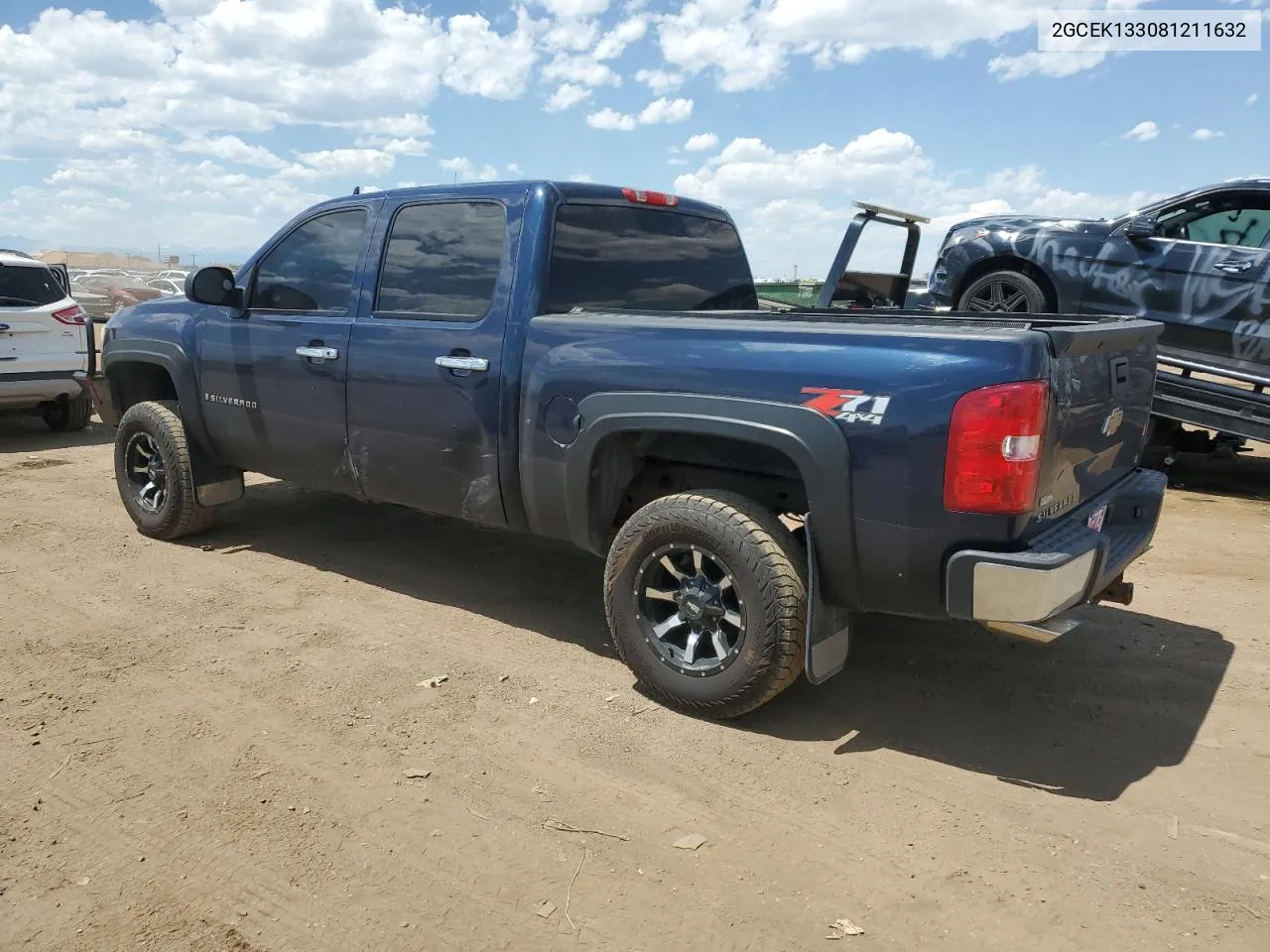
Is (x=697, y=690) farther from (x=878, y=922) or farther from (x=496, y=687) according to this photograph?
(x=878, y=922)

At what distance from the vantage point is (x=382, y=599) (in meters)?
5.04

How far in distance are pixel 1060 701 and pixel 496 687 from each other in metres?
2.21

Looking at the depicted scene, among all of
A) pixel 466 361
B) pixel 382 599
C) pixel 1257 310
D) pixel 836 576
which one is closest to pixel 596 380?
pixel 466 361

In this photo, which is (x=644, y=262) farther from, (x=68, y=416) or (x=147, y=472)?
(x=68, y=416)

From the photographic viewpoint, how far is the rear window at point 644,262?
430 centimetres

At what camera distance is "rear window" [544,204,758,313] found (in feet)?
14.1

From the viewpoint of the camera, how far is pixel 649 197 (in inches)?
186

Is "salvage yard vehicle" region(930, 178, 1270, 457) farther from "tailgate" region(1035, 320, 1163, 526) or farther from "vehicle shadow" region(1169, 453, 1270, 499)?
"tailgate" region(1035, 320, 1163, 526)

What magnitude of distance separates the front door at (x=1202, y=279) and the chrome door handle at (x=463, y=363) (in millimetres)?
5541

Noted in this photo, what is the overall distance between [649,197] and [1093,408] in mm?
2250

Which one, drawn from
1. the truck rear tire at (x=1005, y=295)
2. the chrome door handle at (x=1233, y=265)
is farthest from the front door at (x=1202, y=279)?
the truck rear tire at (x=1005, y=295)

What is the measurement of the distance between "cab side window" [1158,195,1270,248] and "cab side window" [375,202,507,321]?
5789 mm

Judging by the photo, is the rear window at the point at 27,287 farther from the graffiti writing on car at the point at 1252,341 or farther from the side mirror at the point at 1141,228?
the graffiti writing on car at the point at 1252,341

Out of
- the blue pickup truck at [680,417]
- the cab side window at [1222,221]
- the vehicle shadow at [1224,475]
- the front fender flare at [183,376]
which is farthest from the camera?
the vehicle shadow at [1224,475]
